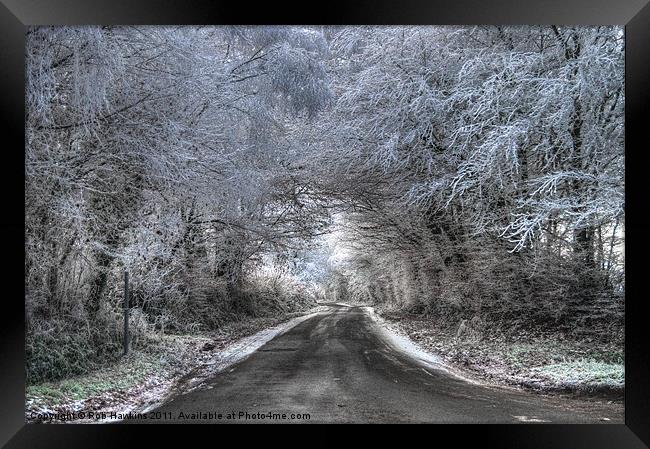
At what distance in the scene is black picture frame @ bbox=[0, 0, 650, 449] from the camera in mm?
2857

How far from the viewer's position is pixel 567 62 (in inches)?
143

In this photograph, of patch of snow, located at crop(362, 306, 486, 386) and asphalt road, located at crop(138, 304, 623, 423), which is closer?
asphalt road, located at crop(138, 304, 623, 423)

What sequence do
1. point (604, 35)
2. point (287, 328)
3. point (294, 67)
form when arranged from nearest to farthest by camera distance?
point (604, 35), point (294, 67), point (287, 328)

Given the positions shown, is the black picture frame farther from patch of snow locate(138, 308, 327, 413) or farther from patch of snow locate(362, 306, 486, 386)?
patch of snow locate(362, 306, 486, 386)

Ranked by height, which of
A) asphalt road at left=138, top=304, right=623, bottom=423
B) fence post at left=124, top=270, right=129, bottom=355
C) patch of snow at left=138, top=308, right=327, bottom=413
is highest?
fence post at left=124, top=270, right=129, bottom=355

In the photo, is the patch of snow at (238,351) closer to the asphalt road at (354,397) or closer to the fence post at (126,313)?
the asphalt road at (354,397)

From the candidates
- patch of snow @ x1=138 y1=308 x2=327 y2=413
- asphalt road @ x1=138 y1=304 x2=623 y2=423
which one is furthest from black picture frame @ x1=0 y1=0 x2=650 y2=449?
patch of snow @ x1=138 y1=308 x2=327 y2=413

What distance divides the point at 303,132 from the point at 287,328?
2269 mm

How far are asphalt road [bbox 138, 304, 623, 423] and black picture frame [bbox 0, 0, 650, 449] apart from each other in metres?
0.15

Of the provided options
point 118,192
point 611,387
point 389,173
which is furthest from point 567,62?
point 118,192
